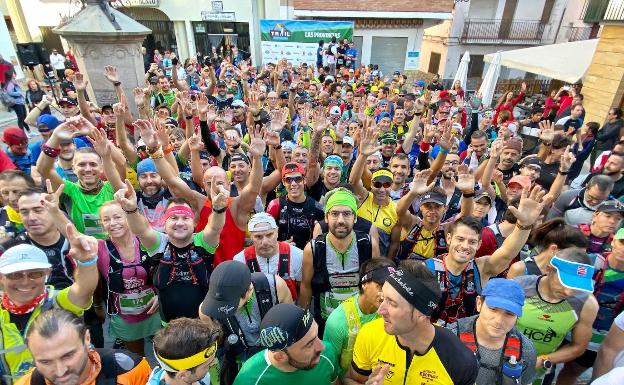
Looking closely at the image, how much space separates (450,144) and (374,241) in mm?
2514

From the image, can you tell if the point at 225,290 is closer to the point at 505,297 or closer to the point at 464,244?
the point at 505,297

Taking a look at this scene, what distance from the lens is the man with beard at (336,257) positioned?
11.1 ft

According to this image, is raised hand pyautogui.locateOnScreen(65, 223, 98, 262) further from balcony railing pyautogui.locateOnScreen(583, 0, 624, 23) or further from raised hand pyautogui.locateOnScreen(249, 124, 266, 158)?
balcony railing pyautogui.locateOnScreen(583, 0, 624, 23)

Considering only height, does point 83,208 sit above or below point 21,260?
below

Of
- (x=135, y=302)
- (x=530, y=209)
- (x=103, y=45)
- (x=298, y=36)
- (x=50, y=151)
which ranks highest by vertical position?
(x=103, y=45)

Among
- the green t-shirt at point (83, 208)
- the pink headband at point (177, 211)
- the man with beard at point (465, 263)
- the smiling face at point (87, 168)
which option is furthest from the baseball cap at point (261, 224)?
the smiling face at point (87, 168)

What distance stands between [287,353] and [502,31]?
90.3 feet

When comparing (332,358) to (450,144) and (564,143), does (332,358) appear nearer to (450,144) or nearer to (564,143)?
(450,144)

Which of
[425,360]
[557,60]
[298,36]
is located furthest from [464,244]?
[298,36]

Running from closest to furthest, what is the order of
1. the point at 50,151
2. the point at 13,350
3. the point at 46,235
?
1. the point at 13,350
2. the point at 46,235
3. the point at 50,151

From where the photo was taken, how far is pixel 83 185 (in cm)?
399

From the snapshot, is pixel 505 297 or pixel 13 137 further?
pixel 13 137

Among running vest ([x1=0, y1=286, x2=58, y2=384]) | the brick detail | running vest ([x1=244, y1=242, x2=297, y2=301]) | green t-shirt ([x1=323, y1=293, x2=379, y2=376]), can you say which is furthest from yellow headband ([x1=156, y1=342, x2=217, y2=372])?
the brick detail

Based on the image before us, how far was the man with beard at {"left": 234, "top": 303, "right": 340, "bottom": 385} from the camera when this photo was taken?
2030 millimetres
